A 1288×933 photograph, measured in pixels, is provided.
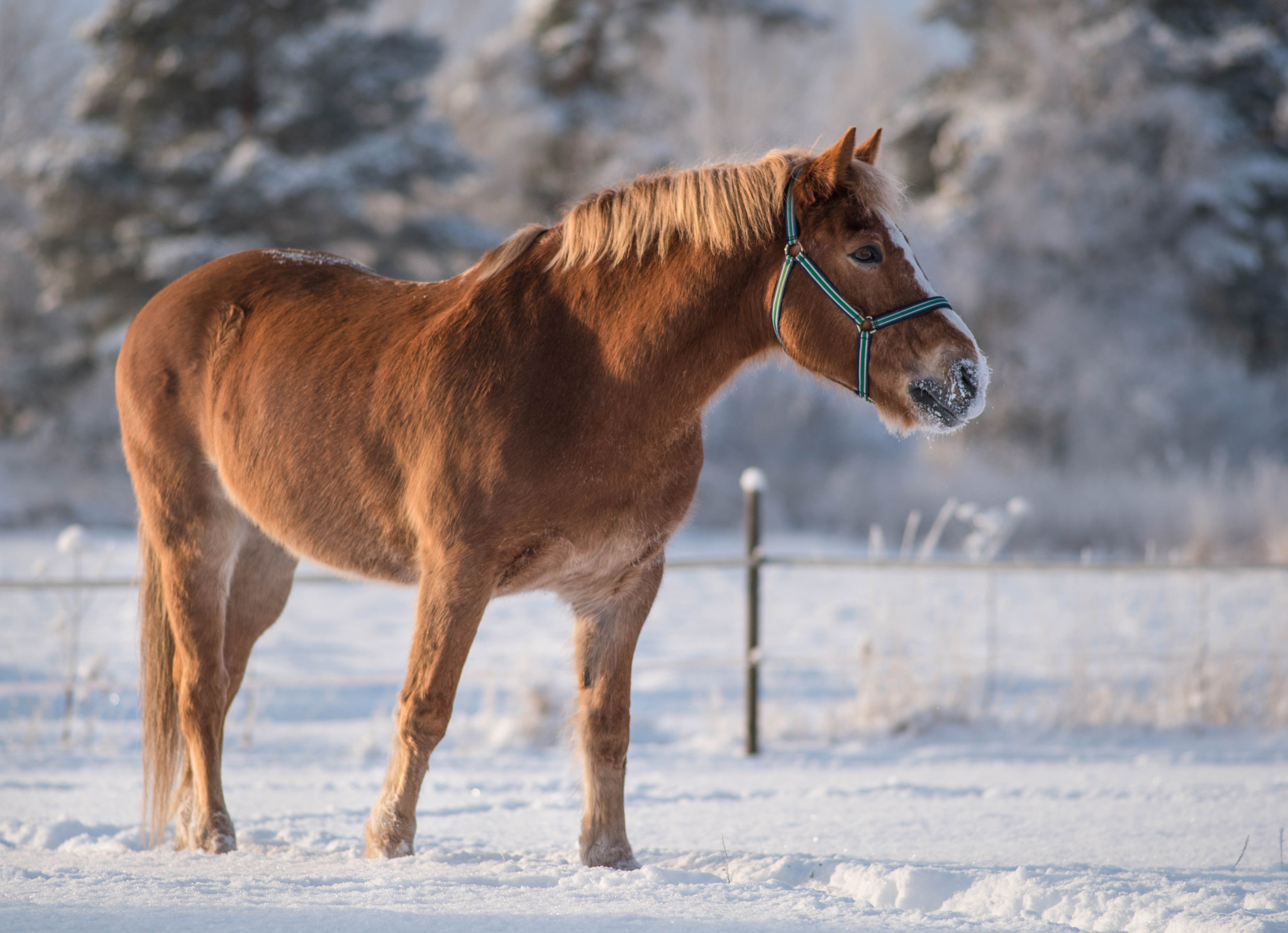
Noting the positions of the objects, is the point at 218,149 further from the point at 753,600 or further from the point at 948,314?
the point at 948,314

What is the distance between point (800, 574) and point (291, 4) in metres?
10.5

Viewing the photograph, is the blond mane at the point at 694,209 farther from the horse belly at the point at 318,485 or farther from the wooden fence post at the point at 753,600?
the wooden fence post at the point at 753,600

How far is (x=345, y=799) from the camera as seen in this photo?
436cm

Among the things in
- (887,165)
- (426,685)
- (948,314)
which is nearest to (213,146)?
(887,165)

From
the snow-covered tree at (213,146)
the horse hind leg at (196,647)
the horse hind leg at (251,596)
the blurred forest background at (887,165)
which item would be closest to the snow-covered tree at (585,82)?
the blurred forest background at (887,165)

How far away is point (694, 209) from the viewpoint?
2.84 metres

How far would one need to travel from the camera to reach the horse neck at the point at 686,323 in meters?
2.82

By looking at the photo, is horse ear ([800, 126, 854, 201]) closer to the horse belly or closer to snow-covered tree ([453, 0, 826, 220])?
the horse belly

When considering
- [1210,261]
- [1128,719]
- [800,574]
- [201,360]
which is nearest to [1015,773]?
[1128,719]

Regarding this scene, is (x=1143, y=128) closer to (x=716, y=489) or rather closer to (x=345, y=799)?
(x=716, y=489)

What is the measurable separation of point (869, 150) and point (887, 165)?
11472mm

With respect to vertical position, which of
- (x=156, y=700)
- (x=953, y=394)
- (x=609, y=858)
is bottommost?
(x=609, y=858)

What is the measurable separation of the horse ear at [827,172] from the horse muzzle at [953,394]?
1.84 feet

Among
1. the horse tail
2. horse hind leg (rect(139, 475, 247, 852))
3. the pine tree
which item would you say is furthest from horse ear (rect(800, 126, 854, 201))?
the pine tree
